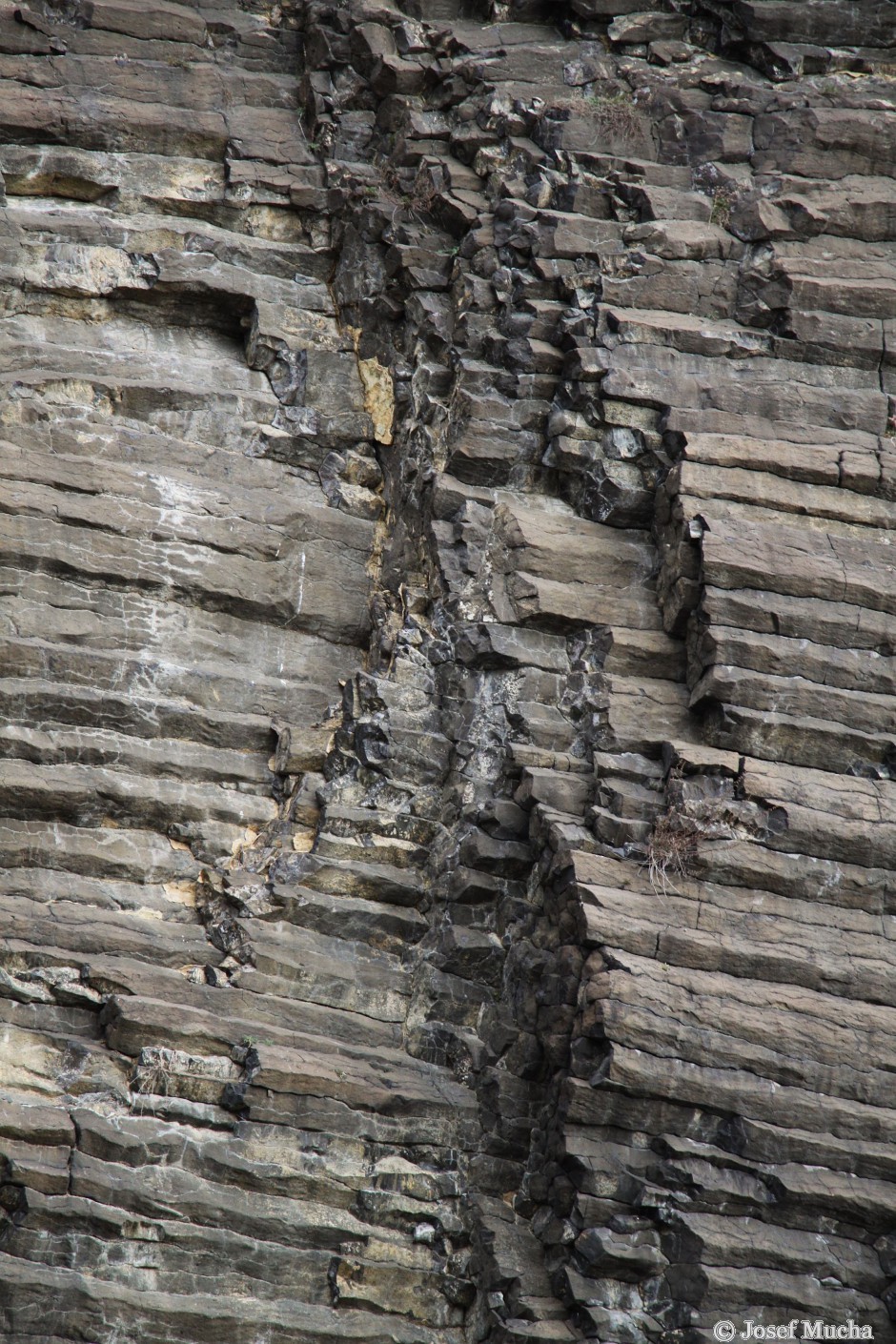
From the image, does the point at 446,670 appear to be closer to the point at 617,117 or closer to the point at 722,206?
the point at 722,206

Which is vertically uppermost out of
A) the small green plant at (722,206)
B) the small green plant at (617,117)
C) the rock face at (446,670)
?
the small green plant at (617,117)

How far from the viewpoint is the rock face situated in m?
11.9

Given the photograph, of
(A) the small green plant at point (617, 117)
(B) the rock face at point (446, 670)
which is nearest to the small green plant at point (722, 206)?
(B) the rock face at point (446, 670)

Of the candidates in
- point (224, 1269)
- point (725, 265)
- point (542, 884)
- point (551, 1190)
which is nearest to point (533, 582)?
point (542, 884)

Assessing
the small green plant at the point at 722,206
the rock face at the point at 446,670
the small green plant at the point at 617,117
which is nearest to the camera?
the rock face at the point at 446,670

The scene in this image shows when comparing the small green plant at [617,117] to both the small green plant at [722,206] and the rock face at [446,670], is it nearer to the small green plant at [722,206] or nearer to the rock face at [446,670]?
the rock face at [446,670]

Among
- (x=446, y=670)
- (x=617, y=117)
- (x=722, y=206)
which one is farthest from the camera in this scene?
(x=617, y=117)

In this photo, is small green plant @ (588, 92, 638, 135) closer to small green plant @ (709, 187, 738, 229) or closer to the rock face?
the rock face

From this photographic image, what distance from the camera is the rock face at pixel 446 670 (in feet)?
38.9

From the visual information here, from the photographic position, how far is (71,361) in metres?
15.9

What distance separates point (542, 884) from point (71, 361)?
23.9 feet

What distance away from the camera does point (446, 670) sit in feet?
47.6

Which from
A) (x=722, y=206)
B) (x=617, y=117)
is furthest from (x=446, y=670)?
(x=617, y=117)

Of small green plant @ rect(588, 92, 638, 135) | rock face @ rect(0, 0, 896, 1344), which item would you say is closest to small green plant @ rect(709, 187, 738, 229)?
rock face @ rect(0, 0, 896, 1344)
